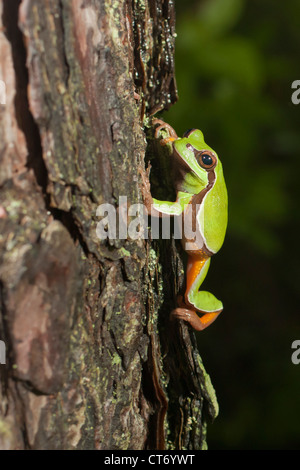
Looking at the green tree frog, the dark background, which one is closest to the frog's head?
the green tree frog

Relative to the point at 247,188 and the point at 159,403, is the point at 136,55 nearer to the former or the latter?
the point at 159,403

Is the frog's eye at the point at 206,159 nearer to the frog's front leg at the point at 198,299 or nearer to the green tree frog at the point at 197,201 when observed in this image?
the green tree frog at the point at 197,201

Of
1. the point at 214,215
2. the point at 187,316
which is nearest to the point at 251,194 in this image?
the point at 214,215

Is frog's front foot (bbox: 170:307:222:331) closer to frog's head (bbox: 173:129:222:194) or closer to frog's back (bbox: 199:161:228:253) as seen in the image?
frog's back (bbox: 199:161:228:253)

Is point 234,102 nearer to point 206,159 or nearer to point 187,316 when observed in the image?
point 206,159

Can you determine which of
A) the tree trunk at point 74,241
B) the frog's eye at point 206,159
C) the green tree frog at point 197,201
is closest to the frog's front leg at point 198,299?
the green tree frog at point 197,201

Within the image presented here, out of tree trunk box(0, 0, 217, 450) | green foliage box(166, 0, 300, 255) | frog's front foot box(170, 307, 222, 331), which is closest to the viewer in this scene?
tree trunk box(0, 0, 217, 450)
